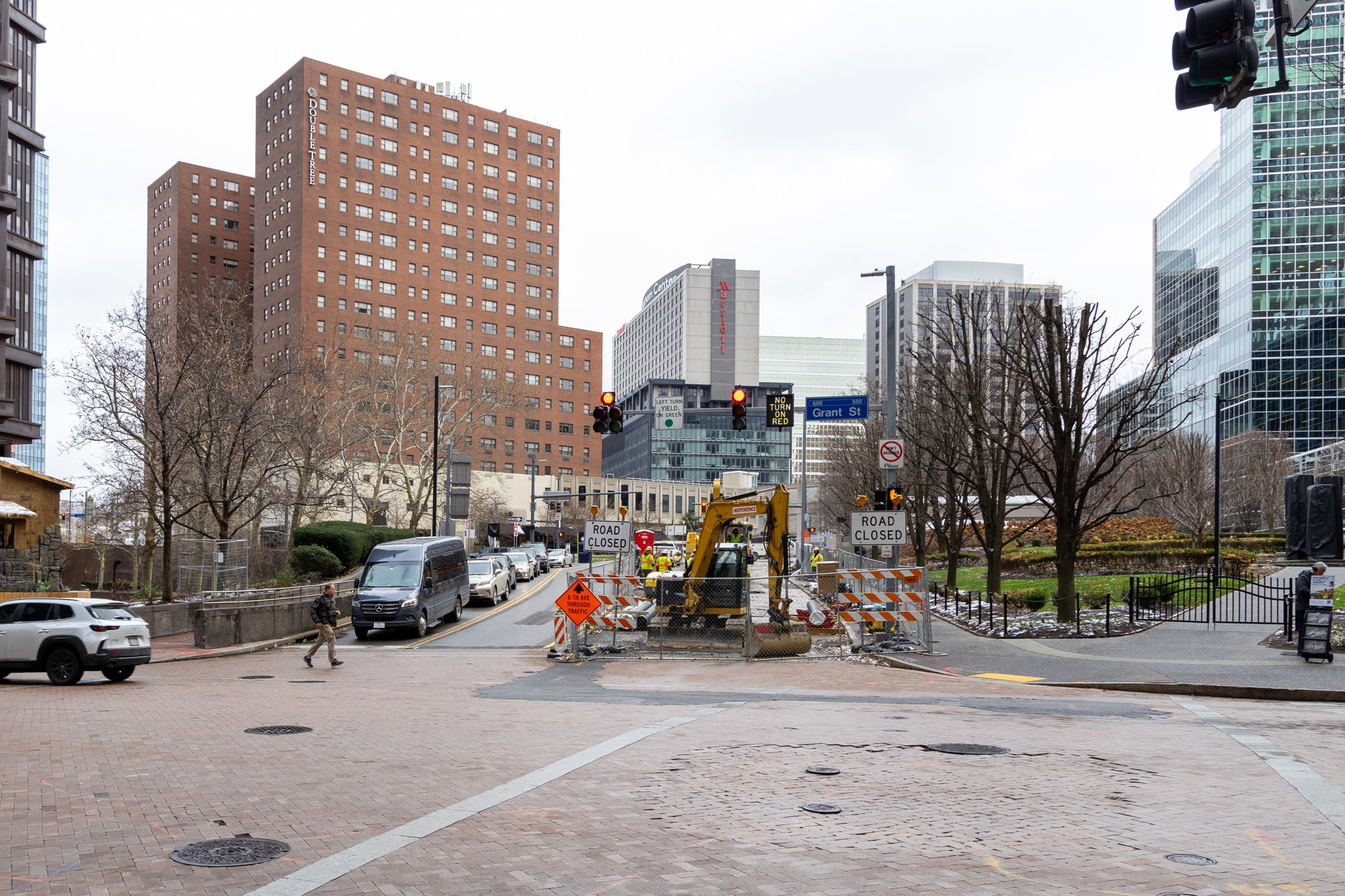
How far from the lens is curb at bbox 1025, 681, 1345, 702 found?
1656cm

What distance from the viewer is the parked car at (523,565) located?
53531 mm

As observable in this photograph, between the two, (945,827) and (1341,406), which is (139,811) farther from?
(1341,406)

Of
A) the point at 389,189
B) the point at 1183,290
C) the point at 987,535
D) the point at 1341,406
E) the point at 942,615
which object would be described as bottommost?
the point at 942,615

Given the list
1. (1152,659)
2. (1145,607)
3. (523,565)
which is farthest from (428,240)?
(1152,659)

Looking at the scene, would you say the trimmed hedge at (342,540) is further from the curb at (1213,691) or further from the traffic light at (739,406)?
the curb at (1213,691)

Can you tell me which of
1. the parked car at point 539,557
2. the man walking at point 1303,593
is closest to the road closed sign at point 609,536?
the man walking at point 1303,593

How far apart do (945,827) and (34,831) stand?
6474 mm

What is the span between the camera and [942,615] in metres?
32.0

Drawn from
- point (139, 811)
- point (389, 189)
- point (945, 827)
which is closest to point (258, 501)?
point (139, 811)

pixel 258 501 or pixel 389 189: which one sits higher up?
pixel 389 189

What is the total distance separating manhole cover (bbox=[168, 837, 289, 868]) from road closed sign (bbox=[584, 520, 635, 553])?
68.7ft

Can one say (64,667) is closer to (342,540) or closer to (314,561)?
(314,561)

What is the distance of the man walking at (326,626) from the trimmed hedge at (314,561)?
66.1ft

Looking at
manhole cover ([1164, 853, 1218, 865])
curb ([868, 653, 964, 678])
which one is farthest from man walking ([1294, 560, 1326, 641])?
manhole cover ([1164, 853, 1218, 865])
